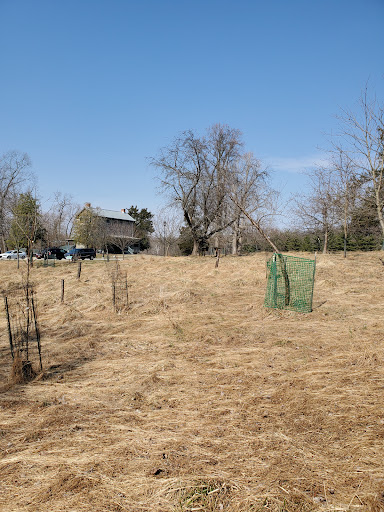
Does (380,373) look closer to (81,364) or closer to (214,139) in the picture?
(81,364)

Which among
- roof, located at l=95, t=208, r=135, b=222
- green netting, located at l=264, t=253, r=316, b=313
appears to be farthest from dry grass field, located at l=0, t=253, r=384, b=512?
roof, located at l=95, t=208, r=135, b=222

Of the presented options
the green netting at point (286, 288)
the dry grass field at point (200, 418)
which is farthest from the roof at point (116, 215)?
the dry grass field at point (200, 418)

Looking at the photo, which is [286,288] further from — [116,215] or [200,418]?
[116,215]

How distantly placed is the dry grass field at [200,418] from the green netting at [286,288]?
1.09 meters

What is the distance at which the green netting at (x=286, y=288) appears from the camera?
31.5ft

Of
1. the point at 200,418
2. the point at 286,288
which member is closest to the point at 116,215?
the point at 286,288

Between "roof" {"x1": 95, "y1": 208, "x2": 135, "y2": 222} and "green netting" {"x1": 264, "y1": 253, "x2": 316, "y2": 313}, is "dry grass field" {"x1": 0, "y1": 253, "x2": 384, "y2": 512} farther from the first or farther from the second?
"roof" {"x1": 95, "y1": 208, "x2": 135, "y2": 222}

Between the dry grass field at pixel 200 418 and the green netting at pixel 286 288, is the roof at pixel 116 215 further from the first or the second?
the dry grass field at pixel 200 418

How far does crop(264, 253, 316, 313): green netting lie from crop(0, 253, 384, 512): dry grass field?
109 centimetres

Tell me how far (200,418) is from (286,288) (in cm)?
636

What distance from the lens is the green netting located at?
9.61 m

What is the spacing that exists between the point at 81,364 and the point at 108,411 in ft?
7.01

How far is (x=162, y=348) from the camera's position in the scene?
676cm

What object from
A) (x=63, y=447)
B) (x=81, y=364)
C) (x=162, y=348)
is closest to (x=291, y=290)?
(x=162, y=348)
